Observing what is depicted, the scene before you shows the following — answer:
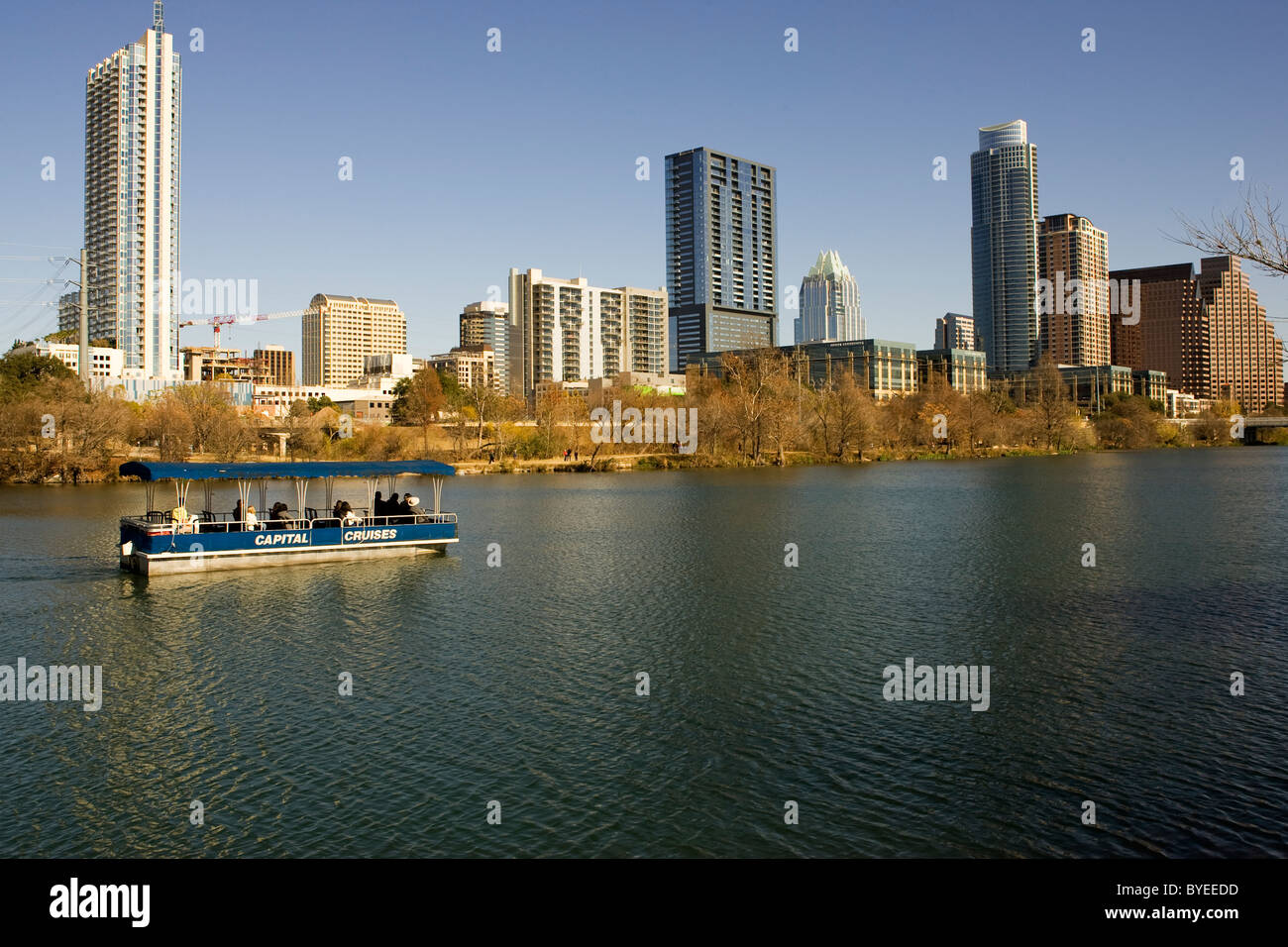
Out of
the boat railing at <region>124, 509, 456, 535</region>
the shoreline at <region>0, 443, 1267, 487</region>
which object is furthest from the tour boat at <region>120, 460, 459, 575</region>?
the shoreline at <region>0, 443, 1267, 487</region>

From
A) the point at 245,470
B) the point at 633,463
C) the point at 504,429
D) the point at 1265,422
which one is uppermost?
the point at 1265,422

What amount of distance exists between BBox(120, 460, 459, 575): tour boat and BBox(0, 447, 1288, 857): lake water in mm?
1182

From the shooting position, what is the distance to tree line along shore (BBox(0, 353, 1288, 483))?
9106 cm

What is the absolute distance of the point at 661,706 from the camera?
65.4 ft

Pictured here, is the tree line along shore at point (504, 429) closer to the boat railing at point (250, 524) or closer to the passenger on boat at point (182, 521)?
the boat railing at point (250, 524)

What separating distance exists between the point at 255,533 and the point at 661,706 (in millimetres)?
25117

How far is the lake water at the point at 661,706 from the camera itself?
14.1m

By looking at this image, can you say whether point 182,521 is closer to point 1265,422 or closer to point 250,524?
point 250,524

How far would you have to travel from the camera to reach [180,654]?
80.3 ft

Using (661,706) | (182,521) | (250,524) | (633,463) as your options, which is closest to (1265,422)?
(633,463)

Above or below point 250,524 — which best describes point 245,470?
above

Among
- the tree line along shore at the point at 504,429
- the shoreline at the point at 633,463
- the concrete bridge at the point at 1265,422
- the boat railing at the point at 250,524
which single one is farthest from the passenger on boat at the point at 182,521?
the concrete bridge at the point at 1265,422
